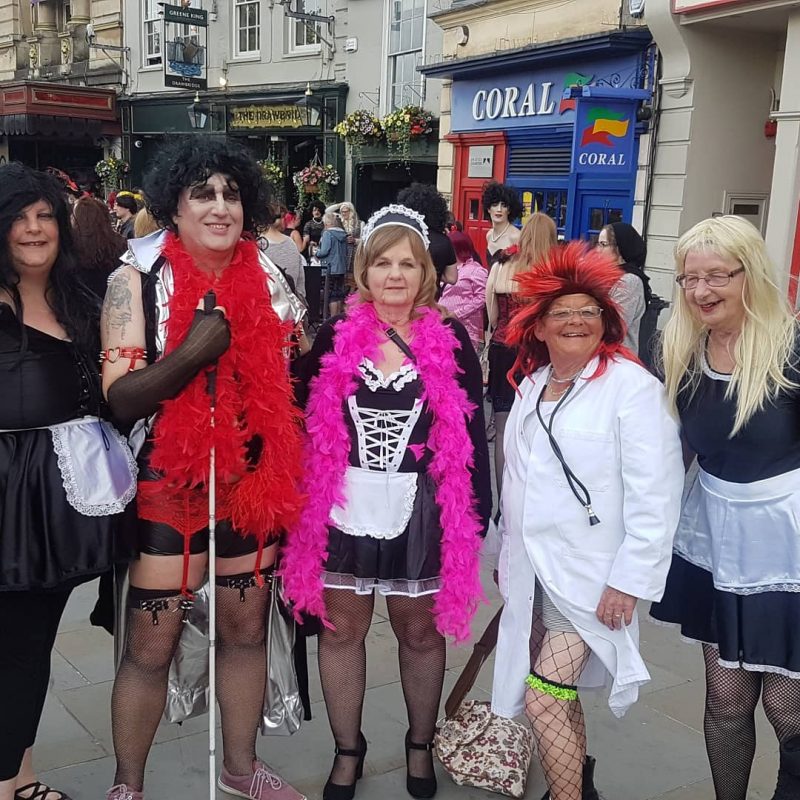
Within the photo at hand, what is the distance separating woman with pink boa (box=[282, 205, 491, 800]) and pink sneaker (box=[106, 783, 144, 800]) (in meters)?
0.59

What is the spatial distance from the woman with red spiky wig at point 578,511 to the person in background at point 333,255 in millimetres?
8275

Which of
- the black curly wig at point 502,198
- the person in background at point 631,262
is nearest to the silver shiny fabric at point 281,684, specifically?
the person in background at point 631,262

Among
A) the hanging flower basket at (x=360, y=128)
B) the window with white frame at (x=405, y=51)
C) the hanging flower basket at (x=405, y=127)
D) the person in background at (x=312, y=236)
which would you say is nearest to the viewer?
the person in background at (x=312, y=236)

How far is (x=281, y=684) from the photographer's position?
282 cm

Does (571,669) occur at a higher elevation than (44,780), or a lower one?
higher

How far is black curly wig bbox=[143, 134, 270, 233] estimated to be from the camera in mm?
2447

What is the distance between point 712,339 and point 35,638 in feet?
6.74

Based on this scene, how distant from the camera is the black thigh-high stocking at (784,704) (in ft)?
7.49

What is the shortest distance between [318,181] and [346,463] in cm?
1309

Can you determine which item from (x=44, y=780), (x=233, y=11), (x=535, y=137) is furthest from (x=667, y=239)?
(x=233, y=11)

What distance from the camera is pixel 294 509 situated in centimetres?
252

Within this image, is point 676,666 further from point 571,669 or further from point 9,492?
point 9,492

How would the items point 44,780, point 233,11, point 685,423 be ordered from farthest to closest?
point 233,11, point 44,780, point 685,423

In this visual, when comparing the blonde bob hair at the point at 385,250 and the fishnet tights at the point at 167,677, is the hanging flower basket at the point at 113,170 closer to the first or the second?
the blonde bob hair at the point at 385,250
